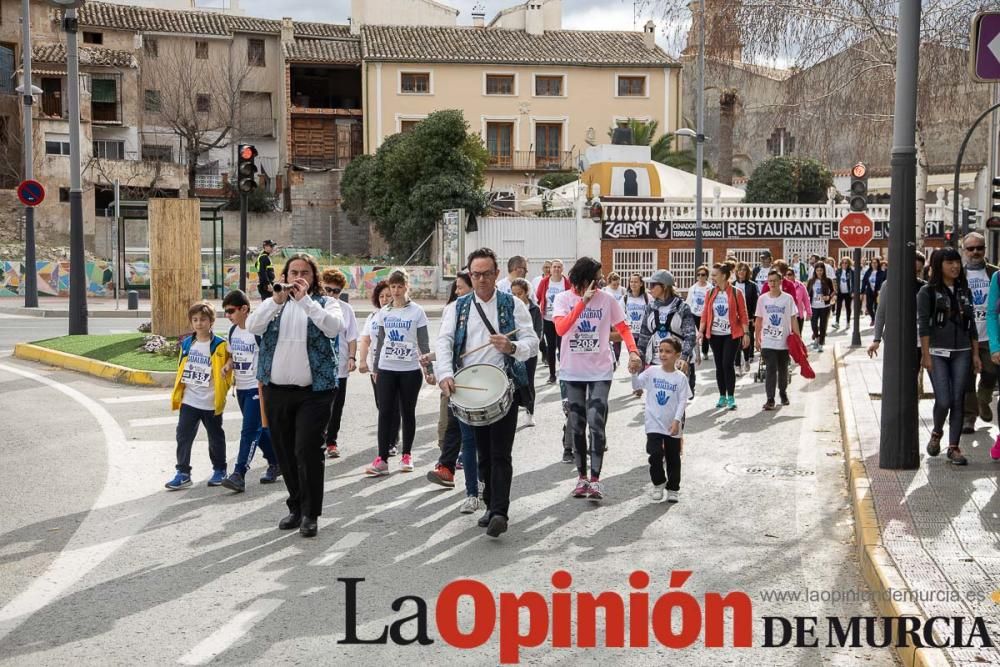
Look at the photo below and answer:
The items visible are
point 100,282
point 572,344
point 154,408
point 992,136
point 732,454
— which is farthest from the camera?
point 100,282

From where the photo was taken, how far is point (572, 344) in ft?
29.4

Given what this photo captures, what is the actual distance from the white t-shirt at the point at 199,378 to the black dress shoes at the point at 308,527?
2.04 m

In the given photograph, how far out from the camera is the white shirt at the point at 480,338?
7.83 metres

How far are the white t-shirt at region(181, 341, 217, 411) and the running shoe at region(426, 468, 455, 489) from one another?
181 cm

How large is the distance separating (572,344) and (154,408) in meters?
6.39

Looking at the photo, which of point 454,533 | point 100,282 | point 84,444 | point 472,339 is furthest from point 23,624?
point 100,282

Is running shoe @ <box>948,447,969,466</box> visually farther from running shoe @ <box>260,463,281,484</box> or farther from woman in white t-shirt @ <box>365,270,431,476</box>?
running shoe @ <box>260,463,281,484</box>

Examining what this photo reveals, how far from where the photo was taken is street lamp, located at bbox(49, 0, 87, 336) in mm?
18906

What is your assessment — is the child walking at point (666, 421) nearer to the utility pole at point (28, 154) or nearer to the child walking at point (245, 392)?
the child walking at point (245, 392)

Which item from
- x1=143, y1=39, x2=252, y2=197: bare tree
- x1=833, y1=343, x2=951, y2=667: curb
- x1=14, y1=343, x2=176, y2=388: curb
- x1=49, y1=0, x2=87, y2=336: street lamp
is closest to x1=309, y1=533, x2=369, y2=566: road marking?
x1=833, y1=343, x2=951, y2=667: curb

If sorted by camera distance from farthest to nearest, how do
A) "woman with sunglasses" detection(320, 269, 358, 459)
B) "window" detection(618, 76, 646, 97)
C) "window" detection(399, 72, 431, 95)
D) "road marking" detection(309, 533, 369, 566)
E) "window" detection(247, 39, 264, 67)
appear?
1. "window" detection(618, 76, 646, 97)
2. "window" detection(247, 39, 264, 67)
3. "window" detection(399, 72, 431, 95)
4. "woman with sunglasses" detection(320, 269, 358, 459)
5. "road marking" detection(309, 533, 369, 566)

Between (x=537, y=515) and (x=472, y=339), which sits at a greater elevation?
(x=472, y=339)

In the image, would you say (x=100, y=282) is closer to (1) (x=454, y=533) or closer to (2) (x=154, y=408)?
(2) (x=154, y=408)

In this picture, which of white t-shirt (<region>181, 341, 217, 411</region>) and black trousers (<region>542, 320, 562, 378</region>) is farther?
black trousers (<region>542, 320, 562, 378</region>)
